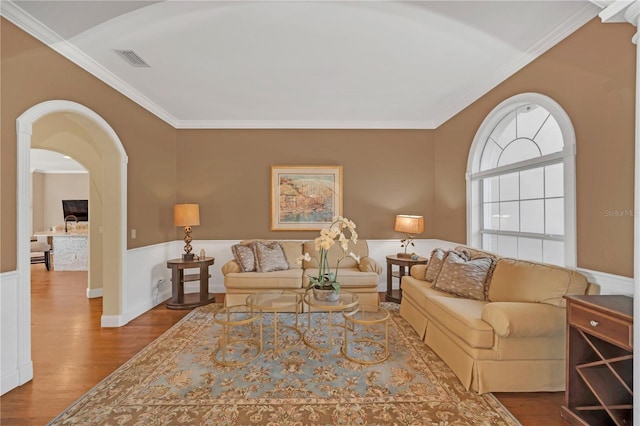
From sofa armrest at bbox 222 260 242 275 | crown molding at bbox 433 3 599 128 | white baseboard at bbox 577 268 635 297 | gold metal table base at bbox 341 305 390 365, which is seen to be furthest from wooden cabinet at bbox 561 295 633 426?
sofa armrest at bbox 222 260 242 275

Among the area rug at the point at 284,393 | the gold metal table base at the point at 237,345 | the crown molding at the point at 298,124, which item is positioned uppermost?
the crown molding at the point at 298,124

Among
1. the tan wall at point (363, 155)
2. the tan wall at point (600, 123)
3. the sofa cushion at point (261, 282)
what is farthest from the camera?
the sofa cushion at point (261, 282)

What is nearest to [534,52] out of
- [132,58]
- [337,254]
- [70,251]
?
[337,254]

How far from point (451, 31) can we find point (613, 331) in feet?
8.57

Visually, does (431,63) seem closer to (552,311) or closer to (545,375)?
(552,311)

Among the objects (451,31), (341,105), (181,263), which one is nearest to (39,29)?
(181,263)

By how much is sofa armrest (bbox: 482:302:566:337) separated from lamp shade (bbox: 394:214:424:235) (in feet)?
7.53

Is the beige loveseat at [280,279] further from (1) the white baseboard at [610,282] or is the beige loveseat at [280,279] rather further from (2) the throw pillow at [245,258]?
(1) the white baseboard at [610,282]

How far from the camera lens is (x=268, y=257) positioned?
4492 millimetres

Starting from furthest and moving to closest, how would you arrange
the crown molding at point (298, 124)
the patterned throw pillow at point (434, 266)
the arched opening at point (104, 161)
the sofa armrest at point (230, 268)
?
the crown molding at point (298, 124) < the sofa armrest at point (230, 268) < the patterned throw pillow at point (434, 266) < the arched opening at point (104, 161)

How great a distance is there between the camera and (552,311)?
2350mm

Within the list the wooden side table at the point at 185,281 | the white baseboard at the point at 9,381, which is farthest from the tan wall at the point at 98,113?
the white baseboard at the point at 9,381

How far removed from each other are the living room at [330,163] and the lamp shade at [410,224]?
51cm

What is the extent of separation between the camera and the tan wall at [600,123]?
2.18 m
